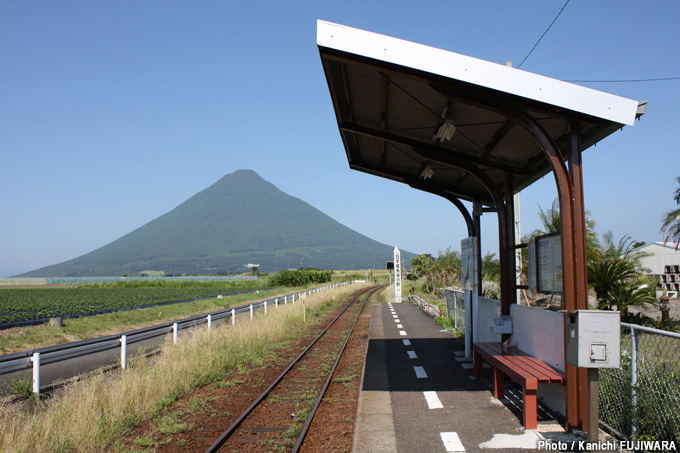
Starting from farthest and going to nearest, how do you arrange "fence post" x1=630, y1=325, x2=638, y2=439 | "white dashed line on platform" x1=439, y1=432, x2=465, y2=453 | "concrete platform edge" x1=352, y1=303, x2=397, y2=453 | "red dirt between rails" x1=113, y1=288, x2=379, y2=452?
"red dirt between rails" x1=113, y1=288, x2=379, y2=452 < "concrete platform edge" x1=352, y1=303, x2=397, y2=453 < "white dashed line on platform" x1=439, y1=432, x2=465, y2=453 < "fence post" x1=630, y1=325, x2=638, y2=439

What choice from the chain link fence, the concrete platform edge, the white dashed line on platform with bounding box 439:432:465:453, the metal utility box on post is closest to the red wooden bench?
the chain link fence

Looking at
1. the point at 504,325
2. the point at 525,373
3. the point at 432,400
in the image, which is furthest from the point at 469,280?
the point at 525,373

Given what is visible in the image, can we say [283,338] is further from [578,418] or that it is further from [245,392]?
[578,418]

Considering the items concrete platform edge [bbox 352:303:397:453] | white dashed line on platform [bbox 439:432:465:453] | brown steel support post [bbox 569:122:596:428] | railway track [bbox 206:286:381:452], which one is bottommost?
railway track [bbox 206:286:381:452]

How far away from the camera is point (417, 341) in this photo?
1390cm

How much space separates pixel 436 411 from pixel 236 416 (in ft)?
9.39

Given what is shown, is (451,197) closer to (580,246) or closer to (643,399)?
(580,246)

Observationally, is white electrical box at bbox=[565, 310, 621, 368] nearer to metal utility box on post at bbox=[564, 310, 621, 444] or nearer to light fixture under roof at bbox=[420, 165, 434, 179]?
metal utility box on post at bbox=[564, 310, 621, 444]

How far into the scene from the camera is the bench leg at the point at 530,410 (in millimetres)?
5848

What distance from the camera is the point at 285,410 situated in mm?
7723

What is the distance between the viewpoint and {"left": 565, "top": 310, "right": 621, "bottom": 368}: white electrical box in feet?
15.2

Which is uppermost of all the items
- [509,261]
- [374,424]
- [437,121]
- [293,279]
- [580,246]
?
[437,121]

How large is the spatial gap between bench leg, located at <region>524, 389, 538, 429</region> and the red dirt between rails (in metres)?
2.08

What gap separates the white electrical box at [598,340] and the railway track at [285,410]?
319 centimetres
